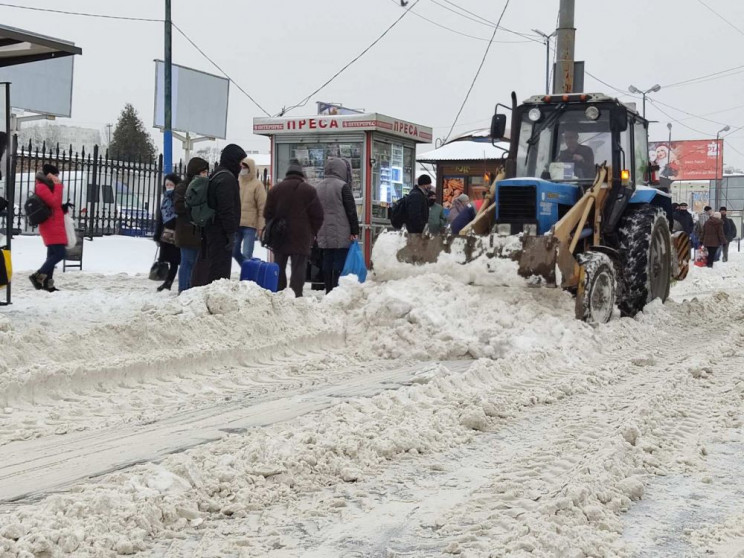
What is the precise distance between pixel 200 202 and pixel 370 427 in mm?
5053

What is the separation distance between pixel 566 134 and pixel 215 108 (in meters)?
19.1

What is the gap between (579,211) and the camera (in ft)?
32.8

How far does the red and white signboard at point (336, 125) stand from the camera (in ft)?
48.1

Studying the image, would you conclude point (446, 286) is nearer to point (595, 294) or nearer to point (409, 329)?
point (409, 329)

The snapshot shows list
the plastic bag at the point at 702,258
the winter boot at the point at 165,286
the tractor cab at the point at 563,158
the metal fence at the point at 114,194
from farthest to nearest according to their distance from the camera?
the plastic bag at the point at 702,258, the metal fence at the point at 114,194, the winter boot at the point at 165,286, the tractor cab at the point at 563,158

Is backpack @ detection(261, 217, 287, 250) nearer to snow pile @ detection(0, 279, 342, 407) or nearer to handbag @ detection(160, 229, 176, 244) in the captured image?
snow pile @ detection(0, 279, 342, 407)

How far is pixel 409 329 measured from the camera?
8312mm

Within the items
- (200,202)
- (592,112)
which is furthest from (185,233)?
(592,112)

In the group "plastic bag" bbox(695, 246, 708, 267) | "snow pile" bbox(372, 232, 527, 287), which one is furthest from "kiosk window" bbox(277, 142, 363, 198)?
"plastic bag" bbox(695, 246, 708, 267)

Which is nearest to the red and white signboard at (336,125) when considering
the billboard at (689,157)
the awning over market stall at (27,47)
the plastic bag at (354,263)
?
the plastic bag at (354,263)

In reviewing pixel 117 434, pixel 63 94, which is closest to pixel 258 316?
pixel 117 434

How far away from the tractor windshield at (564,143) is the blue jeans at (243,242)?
3.41 m

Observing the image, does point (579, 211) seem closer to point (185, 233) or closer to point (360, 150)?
point (185, 233)

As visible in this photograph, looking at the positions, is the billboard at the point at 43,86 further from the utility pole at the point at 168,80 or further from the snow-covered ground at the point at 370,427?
the snow-covered ground at the point at 370,427
